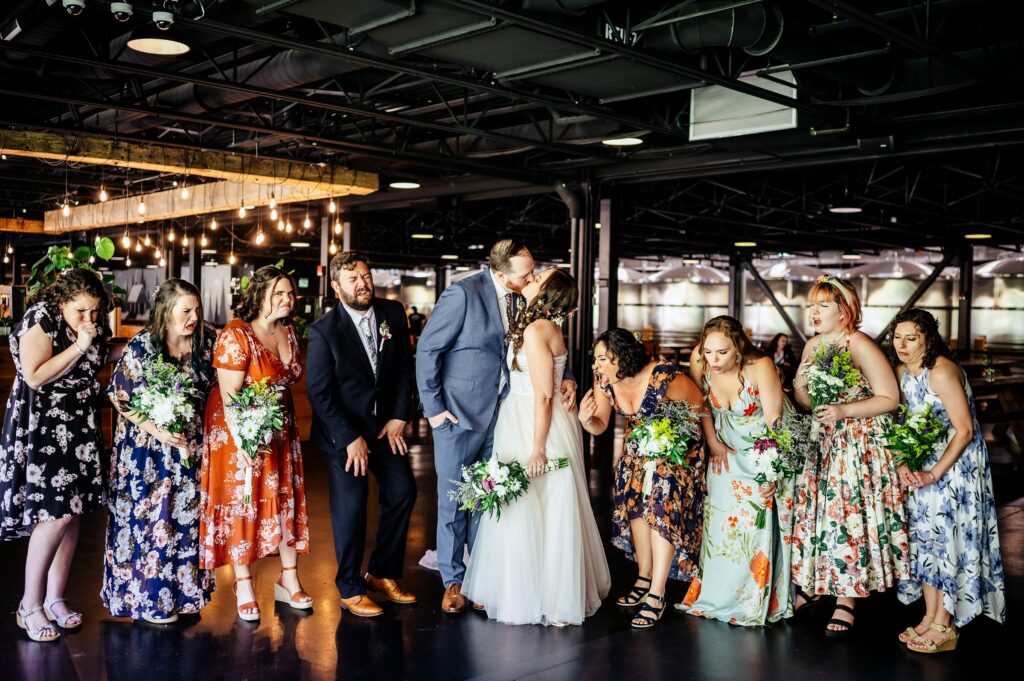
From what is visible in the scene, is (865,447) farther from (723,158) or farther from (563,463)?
(723,158)

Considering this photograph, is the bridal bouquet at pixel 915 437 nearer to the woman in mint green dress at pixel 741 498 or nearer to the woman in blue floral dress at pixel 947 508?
the woman in blue floral dress at pixel 947 508

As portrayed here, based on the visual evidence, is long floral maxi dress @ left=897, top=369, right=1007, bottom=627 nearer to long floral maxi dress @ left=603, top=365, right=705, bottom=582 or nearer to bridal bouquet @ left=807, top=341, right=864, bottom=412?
bridal bouquet @ left=807, top=341, right=864, bottom=412

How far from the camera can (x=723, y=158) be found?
9.62m

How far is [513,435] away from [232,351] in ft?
4.35

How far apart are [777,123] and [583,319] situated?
4402 millimetres

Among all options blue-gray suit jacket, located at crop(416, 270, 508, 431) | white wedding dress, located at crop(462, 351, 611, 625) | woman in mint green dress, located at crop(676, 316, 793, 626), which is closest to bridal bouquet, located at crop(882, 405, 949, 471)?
woman in mint green dress, located at crop(676, 316, 793, 626)

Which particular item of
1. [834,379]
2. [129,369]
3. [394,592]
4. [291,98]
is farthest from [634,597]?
[291,98]

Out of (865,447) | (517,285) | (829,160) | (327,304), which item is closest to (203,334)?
(517,285)

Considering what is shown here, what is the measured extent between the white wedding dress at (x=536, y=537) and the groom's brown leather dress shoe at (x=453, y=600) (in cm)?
8

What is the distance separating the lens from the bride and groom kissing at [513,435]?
4055 mm

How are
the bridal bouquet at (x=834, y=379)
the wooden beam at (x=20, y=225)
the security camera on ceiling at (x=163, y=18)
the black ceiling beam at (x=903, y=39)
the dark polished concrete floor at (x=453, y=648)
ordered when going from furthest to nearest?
the wooden beam at (x=20, y=225) < the security camera on ceiling at (x=163, y=18) < the black ceiling beam at (x=903, y=39) < the bridal bouquet at (x=834, y=379) < the dark polished concrete floor at (x=453, y=648)

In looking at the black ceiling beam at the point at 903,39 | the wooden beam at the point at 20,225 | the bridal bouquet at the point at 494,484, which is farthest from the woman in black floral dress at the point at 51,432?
the wooden beam at the point at 20,225

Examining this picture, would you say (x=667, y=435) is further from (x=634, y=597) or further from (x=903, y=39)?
(x=903, y=39)

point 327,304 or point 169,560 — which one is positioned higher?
point 327,304
